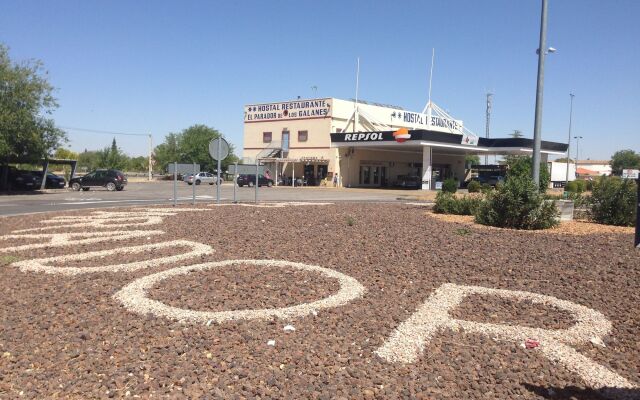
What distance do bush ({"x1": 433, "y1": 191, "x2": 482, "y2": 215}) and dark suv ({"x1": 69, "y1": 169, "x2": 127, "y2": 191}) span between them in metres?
28.4

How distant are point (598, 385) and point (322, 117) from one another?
51.3 m

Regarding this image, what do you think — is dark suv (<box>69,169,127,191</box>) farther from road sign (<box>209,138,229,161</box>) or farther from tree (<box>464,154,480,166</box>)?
tree (<box>464,154,480,166</box>)

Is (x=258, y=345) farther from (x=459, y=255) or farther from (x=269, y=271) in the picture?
(x=459, y=255)

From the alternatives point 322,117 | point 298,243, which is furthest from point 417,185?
point 298,243

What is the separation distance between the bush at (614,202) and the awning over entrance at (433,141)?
3211 cm

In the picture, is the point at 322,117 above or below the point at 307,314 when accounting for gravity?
above

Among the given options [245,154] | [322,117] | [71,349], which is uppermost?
[322,117]

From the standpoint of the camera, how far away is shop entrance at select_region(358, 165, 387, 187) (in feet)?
181

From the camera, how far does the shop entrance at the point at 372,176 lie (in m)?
55.2

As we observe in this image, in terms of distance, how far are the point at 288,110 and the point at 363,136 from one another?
11.7 meters

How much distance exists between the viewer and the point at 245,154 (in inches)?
2445

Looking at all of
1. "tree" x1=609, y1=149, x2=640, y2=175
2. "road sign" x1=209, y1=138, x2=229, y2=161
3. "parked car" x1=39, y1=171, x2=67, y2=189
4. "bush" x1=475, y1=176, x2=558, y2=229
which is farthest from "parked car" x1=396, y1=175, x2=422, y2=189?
"tree" x1=609, y1=149, x2=640, y2=175

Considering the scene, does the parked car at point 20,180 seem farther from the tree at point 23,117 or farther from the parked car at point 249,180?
the parked car at point 249,180

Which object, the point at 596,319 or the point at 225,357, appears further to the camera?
the point at 596,319
